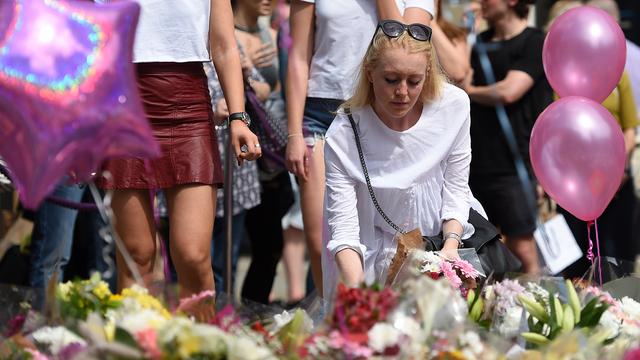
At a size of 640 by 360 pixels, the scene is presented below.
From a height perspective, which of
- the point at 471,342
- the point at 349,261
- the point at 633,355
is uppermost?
the point at 471,342

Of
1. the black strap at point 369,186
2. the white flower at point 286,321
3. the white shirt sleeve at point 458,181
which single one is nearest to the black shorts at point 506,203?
the white shirt sleeve at point 458,181

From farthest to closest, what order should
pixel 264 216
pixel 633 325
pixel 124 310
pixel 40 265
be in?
pixel 264 216
pixel 40 265
pixel 633 325
pixel 124 310

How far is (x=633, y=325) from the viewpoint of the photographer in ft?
11.5

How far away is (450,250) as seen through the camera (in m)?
4.11

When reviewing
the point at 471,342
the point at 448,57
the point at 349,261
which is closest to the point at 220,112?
the point at 448,57

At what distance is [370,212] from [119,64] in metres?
1.44

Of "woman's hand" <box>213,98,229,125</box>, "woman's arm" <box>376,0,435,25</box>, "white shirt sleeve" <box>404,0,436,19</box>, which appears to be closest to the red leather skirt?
"woman's arm" <box>376,0,435,25</box>

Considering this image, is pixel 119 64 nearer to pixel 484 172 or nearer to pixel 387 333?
pixel 387 333

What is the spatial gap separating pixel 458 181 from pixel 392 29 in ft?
1.83

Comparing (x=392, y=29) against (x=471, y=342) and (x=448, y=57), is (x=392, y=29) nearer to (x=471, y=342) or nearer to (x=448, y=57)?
(x=448, y=57)

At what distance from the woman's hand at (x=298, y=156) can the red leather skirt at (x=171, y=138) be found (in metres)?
0.54

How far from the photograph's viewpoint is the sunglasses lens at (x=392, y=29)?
169 inches

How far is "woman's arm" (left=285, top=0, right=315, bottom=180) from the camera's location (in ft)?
15.9

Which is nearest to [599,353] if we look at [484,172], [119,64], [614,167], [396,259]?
[396,259]
